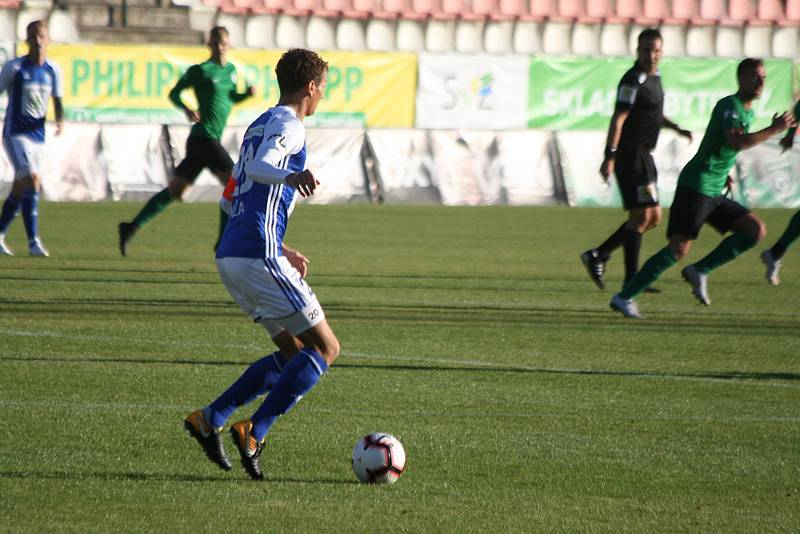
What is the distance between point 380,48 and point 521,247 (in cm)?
1290

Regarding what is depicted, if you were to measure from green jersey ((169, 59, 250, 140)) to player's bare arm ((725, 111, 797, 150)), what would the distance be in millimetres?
4978

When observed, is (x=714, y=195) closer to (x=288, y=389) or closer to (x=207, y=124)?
(x=207, y=124)

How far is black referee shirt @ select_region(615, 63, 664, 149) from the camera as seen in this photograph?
1092cm

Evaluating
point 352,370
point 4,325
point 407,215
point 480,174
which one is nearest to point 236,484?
point 352,370

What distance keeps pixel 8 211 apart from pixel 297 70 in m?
Result: 8.75

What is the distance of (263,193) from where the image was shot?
541cm

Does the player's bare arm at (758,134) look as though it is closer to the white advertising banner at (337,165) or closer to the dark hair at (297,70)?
the dark hair at (297,70)

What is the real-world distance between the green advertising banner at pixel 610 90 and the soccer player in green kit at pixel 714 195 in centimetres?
1492

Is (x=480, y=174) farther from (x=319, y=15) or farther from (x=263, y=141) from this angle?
(x=263, y=141)

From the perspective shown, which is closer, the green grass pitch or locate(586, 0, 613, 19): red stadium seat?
the green grass pitch

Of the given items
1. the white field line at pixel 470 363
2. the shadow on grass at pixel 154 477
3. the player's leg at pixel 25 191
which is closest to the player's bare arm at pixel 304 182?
the shadow on grass at pixel 154 477

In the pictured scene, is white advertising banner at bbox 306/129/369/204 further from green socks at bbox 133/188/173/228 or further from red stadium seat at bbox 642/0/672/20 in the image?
red stadium seat at bbox 642/0/672/20

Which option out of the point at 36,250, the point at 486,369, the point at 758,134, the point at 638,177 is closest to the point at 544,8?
the point at 36,250

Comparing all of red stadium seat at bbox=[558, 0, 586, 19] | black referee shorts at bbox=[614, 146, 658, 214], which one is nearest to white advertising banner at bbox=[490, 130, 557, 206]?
red stadium seat at bbox=[558, 0, 586, 19]
